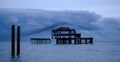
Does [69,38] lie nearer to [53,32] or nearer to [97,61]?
[53,32]

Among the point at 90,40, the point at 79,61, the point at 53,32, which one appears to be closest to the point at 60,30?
the point at 53,32

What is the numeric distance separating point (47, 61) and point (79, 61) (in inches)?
153

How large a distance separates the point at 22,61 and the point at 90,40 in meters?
76.8

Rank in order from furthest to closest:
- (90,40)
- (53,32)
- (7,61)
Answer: (90,40)
(53,32)
(7,61)

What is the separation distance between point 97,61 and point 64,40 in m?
72.5

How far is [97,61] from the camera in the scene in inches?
1382

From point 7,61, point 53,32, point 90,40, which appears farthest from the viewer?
point 90,40

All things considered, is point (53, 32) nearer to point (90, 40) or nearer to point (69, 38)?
point (69, 38)

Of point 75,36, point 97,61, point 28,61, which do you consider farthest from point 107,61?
point 75,36

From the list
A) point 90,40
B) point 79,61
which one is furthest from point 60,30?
point 79,61

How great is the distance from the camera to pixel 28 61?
35.0 metres

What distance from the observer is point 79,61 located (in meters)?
35.6

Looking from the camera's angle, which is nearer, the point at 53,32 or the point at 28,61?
the point at 28,61

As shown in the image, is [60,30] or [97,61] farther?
[60,30]
